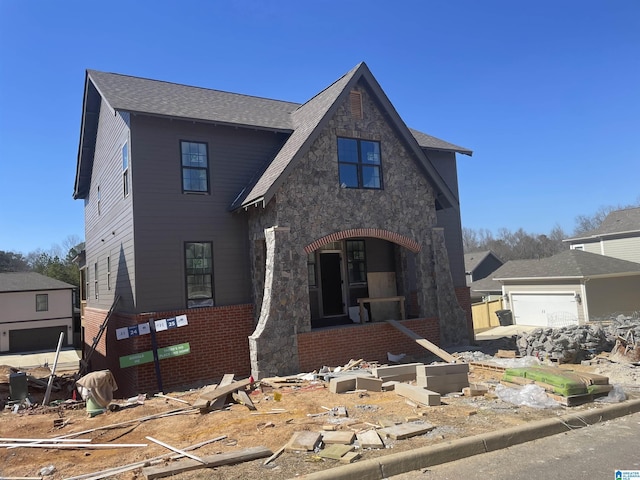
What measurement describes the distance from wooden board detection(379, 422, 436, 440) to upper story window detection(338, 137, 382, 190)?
8448 millimetres

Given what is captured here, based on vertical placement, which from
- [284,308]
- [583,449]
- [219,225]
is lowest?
[583,449]

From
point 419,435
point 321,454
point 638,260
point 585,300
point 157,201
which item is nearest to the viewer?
point 321,454

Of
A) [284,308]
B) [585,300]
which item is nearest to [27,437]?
[284,308]

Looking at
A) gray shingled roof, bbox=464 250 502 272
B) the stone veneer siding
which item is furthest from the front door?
gray shingled roof, bbox=464 250 502 272

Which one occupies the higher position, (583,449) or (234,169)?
(234,169)

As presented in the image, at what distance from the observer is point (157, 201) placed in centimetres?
1317

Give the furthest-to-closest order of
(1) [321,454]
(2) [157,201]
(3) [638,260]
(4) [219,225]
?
1. (3) [638,260]
2. (4) [219,225]
3. (2) [157,201]
4. (1) [321,454]

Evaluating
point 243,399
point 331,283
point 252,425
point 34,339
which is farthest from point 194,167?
point 34,339

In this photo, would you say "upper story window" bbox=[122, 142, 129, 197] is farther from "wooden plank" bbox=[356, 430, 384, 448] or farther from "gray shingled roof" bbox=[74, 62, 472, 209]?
"wooden plank" bbox=[356, 430, 384, 448]

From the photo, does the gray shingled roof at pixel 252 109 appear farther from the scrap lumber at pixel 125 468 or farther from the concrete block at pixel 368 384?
the scrap lumber at pixel 125 468

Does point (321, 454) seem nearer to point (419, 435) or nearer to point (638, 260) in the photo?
point (419, 435)

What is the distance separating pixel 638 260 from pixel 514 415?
105ft

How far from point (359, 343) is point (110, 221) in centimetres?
948

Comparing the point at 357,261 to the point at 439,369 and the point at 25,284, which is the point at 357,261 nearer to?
the point at 439,369
